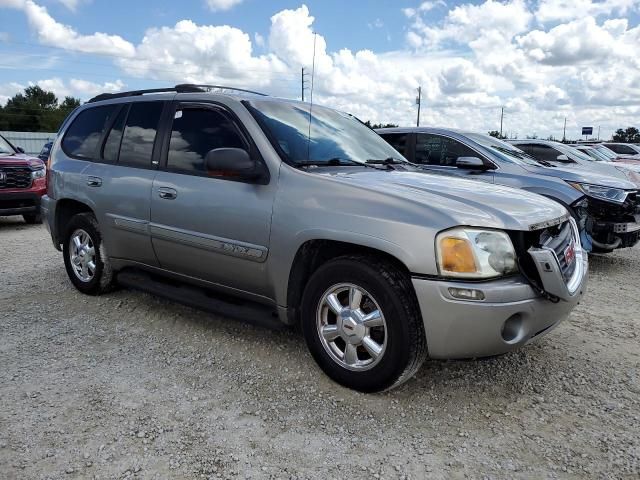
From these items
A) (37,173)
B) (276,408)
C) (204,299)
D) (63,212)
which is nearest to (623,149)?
(37,173)

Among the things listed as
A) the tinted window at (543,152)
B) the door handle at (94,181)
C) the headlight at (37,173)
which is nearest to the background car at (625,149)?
the tinted window at (543,152)

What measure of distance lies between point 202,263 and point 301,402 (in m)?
1.28

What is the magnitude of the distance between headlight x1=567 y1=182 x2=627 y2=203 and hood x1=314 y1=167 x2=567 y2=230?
3652mm

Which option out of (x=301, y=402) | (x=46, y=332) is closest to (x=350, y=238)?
(x=301, y=402)

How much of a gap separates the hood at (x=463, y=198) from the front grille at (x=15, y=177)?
768cm

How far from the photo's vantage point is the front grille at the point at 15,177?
902 cm

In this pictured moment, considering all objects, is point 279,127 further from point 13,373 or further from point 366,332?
point 13,373

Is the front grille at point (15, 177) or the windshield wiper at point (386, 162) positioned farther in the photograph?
the front grille at point (15, 177)

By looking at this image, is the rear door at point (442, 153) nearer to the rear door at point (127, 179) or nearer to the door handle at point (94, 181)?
the rear door at point (127, 179)

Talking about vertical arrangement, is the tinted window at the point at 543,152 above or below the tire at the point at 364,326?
above

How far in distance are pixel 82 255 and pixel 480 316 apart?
12.2 feet

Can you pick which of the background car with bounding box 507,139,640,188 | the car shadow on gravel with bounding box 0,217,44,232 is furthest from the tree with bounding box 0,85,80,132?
the background car with bounding box 507,139,640,188

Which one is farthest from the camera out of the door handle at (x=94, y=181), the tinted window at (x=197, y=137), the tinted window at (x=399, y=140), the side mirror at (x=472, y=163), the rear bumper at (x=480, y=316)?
the tinted window at (x=399, y=140)

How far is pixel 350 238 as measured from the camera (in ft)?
9.82
